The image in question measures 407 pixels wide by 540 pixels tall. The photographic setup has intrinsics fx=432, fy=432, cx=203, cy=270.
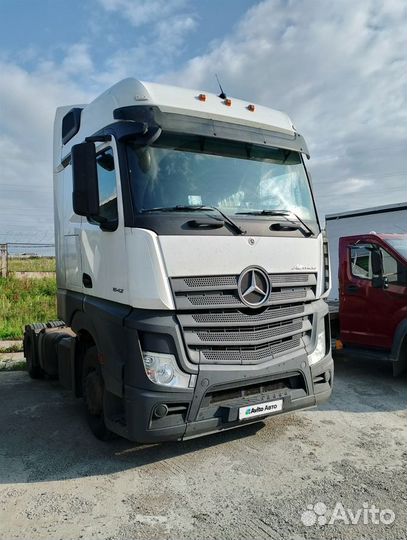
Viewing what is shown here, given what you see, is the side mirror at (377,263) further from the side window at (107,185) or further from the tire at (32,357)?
the tire at (32,357)

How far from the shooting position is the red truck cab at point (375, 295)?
611 cm

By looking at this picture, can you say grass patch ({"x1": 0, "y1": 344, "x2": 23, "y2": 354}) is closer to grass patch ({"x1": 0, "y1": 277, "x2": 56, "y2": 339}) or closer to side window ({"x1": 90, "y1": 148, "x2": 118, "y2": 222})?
grass patch ({"x1": 0, "y1": 277, "x2": 56, "y2": 339})

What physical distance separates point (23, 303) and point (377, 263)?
9755 millimetres

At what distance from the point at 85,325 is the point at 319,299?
229 cm

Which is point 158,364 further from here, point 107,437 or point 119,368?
point 107,437

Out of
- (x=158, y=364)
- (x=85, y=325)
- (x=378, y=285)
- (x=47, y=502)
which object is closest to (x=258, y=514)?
(x=158, y=364)

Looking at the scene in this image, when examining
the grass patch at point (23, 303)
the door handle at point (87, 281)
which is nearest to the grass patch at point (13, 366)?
the grass patch at point (23, 303)

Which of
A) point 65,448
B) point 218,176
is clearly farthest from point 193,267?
point 65,448

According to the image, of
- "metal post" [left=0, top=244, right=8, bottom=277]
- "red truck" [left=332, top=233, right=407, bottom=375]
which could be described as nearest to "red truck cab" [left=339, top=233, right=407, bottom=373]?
"red truck" [left=332, top=233, right=407, bottom=375]

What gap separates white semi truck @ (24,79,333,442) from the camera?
333 centimetres

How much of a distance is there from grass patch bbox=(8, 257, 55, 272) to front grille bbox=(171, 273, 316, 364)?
511 inches

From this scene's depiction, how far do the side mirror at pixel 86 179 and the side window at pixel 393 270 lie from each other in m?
4.53

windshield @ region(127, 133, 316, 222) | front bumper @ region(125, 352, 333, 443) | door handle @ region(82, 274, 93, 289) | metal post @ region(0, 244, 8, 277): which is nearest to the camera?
front bumper @ region(125, 352, 333, 443)

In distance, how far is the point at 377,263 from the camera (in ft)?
21.2
